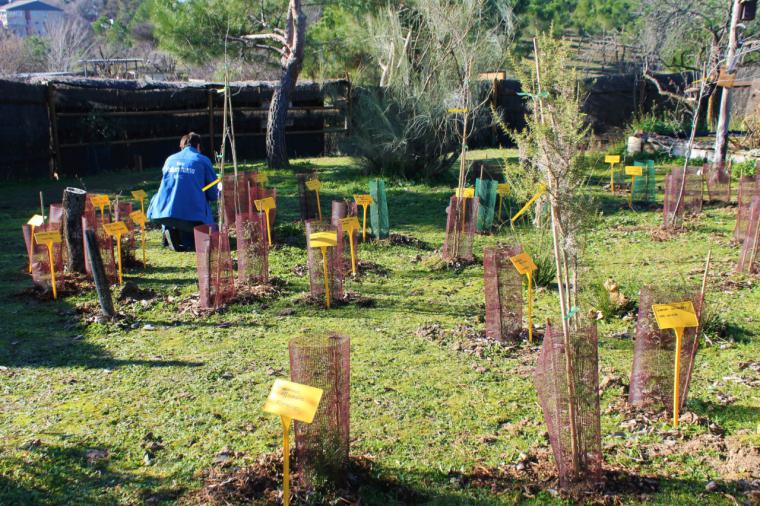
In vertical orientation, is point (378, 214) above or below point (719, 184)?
below

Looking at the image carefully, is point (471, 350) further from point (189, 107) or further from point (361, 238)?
point (189, 107)

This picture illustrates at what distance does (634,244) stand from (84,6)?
72.0 metres

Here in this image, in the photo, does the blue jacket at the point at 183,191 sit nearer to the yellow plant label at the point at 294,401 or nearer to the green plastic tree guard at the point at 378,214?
the green plastic tree guard at the point at 378,214

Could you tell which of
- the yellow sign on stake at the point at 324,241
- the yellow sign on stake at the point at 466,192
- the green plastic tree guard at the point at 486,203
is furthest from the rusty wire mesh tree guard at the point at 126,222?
the green plastic tree guard at the point at 486,203

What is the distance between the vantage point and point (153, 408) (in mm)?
3885

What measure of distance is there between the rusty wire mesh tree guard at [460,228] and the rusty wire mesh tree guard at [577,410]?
3.69 meters

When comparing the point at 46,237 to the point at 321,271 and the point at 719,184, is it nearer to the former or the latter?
the point at 321,271

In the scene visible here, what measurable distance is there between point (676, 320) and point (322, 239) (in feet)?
8.70

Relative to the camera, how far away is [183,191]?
24.4 ft

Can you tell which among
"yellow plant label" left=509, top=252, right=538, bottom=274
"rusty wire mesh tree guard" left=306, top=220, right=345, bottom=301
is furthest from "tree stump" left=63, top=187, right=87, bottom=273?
"yellow plant label" left=509, top=252, right=538, bottom=274

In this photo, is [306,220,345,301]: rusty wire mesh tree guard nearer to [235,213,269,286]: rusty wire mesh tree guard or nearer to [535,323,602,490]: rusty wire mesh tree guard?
[235,213,269,286]: rusty wire mesh tree guard

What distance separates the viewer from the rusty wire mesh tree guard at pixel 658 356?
12.2 feet

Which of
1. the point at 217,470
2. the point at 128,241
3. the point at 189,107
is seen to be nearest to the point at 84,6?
the point at 189,107

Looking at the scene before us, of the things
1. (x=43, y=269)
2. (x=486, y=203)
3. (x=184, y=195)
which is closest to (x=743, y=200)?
(x=486, y=203)
